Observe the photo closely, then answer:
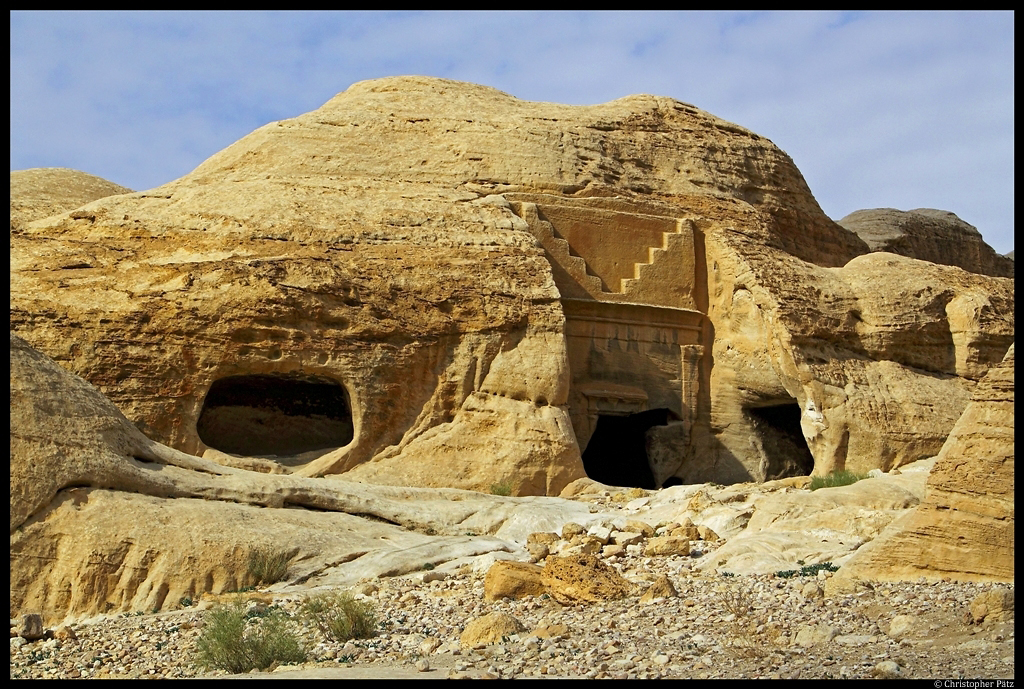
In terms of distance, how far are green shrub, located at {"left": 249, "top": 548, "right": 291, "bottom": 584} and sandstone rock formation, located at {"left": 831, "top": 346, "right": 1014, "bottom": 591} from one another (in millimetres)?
4874

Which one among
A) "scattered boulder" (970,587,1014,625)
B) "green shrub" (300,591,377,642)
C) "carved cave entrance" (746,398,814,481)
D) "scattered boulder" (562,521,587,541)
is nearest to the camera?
"scattered boulder" (970,587,1014,625)

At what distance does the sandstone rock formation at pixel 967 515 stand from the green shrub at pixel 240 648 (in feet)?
13.4

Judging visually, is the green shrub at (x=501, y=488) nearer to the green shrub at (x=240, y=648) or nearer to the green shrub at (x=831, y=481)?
the green shrub at (x=831, y=481)

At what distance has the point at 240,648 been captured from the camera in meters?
8.70

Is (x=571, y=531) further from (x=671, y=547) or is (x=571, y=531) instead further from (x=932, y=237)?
(x=932, y=237)

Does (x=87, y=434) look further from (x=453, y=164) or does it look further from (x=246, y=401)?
(x=453, y=164)

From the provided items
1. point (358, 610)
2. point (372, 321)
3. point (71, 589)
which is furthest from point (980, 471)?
point (372, 321)

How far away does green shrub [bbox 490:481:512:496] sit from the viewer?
16.6 metres

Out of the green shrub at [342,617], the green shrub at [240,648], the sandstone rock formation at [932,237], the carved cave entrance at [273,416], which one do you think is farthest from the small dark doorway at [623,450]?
the green shrub at [240,648]

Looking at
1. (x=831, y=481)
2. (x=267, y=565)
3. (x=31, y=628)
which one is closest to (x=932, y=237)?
(x=831, y=481)

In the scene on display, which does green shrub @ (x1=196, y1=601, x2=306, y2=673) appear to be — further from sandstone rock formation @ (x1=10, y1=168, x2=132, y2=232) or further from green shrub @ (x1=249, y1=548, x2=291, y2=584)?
sandstone rock formation @ (x1=10, y1=168, x2=132, y2=232)

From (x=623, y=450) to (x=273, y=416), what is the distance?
604 centimetres

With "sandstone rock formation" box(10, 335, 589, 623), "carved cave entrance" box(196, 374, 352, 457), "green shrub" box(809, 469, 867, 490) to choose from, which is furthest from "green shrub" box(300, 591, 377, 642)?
"carved cave entrance" box(196, 374, 352, 457)

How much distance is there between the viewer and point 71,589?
1079 centimetres
